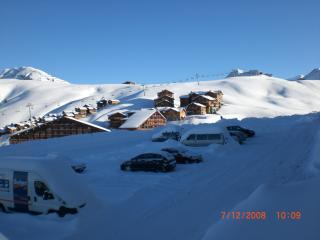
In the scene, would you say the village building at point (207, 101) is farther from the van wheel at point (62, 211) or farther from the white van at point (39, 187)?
the van wheel at point (62, 211)

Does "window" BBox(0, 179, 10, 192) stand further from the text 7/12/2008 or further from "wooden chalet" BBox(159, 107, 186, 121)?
"wooden chalet" BBox(159, 107, 186, 121)

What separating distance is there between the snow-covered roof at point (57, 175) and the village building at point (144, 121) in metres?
66.0

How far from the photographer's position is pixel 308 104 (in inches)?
6476

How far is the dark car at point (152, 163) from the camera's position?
22.6m

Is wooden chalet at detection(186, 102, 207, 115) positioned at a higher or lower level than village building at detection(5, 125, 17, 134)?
higher

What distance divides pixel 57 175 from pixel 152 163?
31.4 ft

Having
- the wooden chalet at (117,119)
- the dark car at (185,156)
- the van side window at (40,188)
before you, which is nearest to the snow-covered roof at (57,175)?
the van side window at (40,188)

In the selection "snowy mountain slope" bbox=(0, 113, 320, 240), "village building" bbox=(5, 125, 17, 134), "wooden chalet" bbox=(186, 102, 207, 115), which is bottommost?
"village building" bbox=(5, 125, 17, 134)

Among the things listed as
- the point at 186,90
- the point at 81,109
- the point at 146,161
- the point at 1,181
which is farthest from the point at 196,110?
the point at 1,181

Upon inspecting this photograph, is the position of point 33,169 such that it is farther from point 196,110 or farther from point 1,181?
point 196,110

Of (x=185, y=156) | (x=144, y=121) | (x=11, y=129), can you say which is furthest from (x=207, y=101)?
(x=185, y=156)

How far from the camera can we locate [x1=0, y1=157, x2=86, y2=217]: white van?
1372cm

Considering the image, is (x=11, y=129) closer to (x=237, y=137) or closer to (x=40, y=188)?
(x=237, y=137)

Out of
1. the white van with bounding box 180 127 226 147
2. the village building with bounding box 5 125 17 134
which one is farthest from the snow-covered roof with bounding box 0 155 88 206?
the village building with bounding box 5 125 17 134
